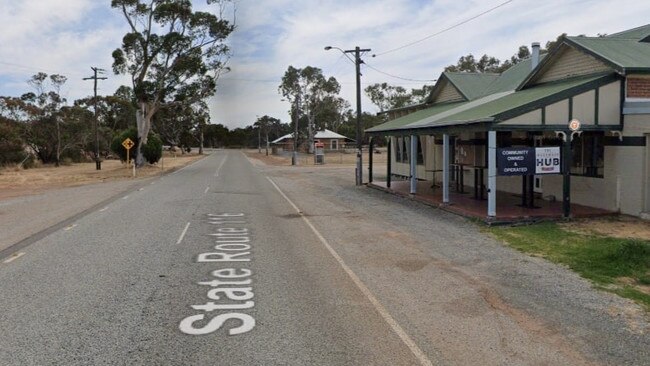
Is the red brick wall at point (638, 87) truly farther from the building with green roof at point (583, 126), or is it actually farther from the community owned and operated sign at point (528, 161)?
the community owned and operated sign at point (528, 161)

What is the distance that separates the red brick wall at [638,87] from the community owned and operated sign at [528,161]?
2356 mm

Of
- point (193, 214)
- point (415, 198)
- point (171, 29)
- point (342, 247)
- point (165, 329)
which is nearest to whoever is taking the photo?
point (165, 329)

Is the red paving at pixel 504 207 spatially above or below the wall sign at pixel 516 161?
below

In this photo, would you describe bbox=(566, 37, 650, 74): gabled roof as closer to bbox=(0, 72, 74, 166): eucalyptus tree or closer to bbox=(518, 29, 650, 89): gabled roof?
bbox=(518, 29, 650, 89): gabled roof

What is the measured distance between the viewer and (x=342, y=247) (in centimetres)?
1078

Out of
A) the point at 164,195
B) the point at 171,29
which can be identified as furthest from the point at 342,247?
the point at 171,29

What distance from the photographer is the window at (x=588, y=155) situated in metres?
15.5

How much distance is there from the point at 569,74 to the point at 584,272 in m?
9.35

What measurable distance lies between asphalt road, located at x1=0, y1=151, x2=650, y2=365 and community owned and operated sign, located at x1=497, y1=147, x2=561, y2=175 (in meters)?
2.37

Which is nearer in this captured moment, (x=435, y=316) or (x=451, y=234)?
(x=435, y=316)

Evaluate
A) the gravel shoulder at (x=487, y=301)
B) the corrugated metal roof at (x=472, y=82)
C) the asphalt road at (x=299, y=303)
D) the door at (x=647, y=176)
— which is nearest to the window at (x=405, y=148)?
the corrugated metal roof at (x=472, y=82)

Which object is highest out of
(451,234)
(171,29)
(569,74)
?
(171,29)

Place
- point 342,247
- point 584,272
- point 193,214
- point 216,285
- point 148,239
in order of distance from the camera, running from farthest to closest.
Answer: point 193,214
point 148,239
point 342,247
point 584,272
point 216,285

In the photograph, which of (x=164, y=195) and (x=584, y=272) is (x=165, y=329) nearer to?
(x=584, y=272)
